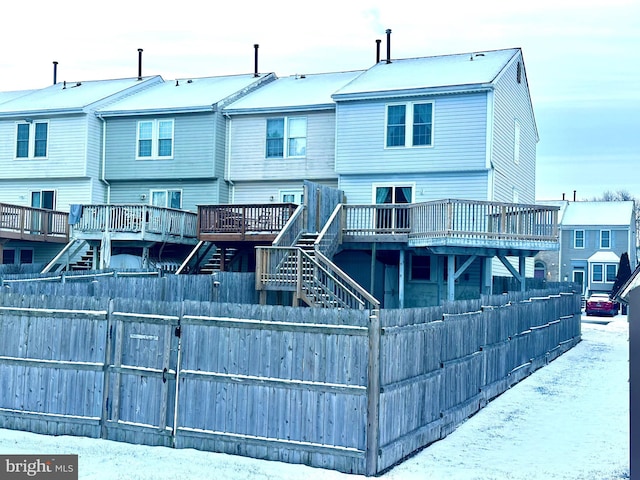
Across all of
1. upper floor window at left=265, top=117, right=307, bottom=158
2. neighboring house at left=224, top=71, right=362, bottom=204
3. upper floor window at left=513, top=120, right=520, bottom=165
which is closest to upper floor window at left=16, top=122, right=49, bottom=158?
neighboring house at left=224, top=71, right=362, bottom=204

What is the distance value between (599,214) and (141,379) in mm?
53144

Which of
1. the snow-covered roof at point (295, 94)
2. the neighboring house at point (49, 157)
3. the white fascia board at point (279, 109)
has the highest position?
the snow-covered roof at point (295, 94)

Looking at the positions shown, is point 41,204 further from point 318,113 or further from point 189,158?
point 318,113

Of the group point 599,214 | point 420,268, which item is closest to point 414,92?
point 420,268

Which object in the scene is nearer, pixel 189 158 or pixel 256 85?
pixel 189 158

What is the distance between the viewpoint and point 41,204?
3209cm

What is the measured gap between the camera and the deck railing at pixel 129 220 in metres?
26.2

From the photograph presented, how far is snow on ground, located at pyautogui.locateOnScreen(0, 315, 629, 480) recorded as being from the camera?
954 centimetres

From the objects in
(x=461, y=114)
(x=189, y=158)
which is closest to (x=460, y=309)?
(x=461, y=114)

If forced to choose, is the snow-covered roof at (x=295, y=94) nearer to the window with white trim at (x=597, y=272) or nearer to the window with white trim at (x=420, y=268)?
the window with white trim at (x=420, y=268)

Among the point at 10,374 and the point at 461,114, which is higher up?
the point at 461,114

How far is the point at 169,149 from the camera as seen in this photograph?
100 ft

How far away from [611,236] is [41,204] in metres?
41.5

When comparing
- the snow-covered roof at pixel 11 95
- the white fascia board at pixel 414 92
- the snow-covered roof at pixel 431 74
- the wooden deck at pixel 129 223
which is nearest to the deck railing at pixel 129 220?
the wooden deck at pixel 129 223
